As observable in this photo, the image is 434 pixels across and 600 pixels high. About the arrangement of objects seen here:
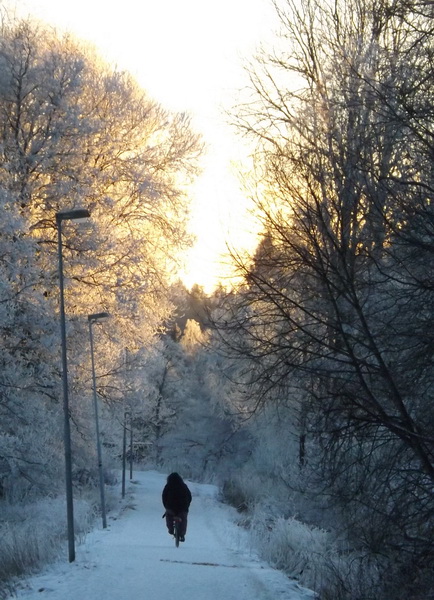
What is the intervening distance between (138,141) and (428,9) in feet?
58.1

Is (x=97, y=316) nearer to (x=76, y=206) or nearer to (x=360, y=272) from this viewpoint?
(x=76, y=206)

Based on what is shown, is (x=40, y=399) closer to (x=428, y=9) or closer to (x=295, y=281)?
(x=295, y=281)

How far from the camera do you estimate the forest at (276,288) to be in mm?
8102

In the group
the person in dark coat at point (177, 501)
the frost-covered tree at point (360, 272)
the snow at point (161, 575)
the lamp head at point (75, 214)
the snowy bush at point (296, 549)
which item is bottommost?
the snowy bush at point (296, 549)

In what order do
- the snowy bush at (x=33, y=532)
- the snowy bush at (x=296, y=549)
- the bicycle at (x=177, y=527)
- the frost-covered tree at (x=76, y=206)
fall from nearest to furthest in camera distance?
1. the snowy bush at (x=296, y=549)
2. the snowy bush at (x=33, y=532)
3. the bicycle at (x=177, y=527)
4. the frost-covered tree at (x=76, y=206)

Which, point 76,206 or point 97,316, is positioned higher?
point 76,206

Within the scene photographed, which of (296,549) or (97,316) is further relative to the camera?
(97,316)

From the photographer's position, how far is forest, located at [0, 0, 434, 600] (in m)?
8.10

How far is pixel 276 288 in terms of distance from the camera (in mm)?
8898

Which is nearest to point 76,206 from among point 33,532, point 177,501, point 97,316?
point 97,316

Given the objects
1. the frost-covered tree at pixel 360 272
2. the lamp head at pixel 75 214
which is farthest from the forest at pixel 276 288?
the lamp head at pixel 75 214

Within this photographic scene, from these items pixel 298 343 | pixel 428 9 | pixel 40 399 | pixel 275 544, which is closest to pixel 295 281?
pixel 298 343

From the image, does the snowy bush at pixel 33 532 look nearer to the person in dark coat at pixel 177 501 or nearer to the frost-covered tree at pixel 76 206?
the frost-covered tree at pixel 76 206

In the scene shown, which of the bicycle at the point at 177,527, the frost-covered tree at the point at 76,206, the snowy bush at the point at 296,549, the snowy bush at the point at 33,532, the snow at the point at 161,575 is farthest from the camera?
the frost-covered tree at the point at 76,206
